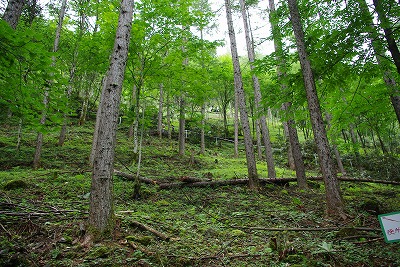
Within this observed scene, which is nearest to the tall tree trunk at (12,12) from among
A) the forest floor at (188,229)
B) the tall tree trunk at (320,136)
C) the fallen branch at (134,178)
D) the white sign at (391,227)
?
the forest floor at (188,229)

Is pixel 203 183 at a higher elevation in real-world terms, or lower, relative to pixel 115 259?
higher

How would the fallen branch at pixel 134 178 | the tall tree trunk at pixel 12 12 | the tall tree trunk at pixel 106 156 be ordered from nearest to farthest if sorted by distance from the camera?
the tall tree trunk at pixel 106 156
the tall tree trunk at pixel 12 12
the fallen branch at pixel 134 178

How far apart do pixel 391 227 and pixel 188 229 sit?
3.38 m

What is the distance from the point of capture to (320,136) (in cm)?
591

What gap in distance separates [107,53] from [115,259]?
7.46m

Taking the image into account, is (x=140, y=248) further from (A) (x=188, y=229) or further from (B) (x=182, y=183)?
(B) (x=182, y=183)

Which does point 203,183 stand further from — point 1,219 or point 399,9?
point 399,9

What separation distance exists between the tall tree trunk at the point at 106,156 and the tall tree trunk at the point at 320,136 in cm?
477

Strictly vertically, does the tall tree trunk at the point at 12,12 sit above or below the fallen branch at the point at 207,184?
above

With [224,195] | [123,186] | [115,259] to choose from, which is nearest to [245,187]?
[224,195]

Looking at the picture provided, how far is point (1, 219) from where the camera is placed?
407cm

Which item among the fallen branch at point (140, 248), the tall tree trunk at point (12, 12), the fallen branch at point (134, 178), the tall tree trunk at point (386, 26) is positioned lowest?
the fallen branch at point (140, 248)

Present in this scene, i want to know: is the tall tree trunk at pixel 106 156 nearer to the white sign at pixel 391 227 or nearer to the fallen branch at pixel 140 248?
the fallen branch at pixel 140 248

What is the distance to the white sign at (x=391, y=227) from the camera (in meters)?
2.56
